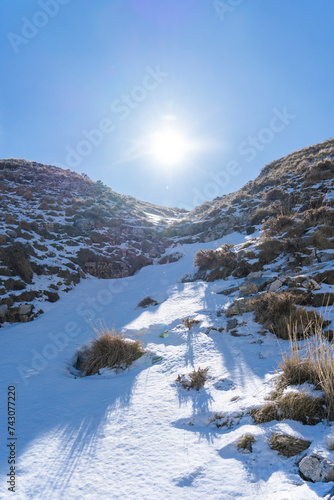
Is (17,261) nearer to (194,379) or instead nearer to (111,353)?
(111,353)

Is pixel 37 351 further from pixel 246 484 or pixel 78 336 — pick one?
pixel 246 484

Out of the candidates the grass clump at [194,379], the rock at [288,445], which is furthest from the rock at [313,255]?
the rock at [288,445]

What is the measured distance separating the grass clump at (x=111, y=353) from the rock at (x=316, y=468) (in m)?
3.93

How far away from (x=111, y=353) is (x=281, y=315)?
3.68 metres

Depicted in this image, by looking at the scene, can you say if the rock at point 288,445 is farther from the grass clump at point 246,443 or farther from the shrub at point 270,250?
the shrub at point 270,250

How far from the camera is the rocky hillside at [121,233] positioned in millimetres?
8727

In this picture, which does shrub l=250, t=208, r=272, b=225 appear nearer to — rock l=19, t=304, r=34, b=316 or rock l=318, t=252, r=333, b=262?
rock l=318, t=252, r=333, b=262

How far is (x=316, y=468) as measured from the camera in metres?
1.88

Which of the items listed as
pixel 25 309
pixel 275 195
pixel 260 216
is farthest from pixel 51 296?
pixel 275 195

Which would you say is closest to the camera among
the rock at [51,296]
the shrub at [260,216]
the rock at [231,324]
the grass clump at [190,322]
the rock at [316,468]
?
the rock at [316,468]

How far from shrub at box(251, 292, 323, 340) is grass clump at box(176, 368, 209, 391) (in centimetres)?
162

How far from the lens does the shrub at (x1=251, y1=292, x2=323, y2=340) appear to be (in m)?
4.42

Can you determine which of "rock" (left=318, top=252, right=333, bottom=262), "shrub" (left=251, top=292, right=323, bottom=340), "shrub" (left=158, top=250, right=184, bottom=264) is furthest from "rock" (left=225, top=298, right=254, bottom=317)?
"shrub" (left=158, top=250, right=184, bottom=264)

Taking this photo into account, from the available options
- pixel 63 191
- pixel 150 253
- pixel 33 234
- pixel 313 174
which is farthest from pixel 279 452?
pixel 63 191
